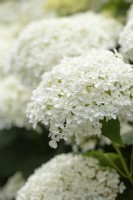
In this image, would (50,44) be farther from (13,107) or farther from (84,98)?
(84,98)

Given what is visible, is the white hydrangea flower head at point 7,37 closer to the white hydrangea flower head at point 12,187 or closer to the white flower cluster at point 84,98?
the white hydrangea flower head at point 12,187

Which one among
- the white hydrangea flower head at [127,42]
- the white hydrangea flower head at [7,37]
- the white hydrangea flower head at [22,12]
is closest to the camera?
Answer: the white hydrangea flower head at [127,42]

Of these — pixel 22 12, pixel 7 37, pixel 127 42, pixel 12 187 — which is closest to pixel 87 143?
pixel 12 187

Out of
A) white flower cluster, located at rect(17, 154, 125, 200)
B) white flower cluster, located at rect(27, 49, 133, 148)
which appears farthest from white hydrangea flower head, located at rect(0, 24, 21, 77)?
white flower cluster, located at rect(27, 49, 133, 148)

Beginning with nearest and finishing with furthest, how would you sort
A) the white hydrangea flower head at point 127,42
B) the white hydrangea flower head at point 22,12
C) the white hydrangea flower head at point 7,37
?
the white hydrangea flower head at point 127,42
the white hydrangea flower head at point 7,37
the white hydrangea flower head at point 22,12

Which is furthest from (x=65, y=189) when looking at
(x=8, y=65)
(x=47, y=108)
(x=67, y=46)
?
(x=8, y=65)

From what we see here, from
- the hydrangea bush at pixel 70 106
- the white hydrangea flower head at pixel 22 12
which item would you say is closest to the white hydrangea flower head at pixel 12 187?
the hydrangea bush at pixel 70 106

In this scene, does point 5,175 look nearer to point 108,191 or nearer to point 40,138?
point 40,138
